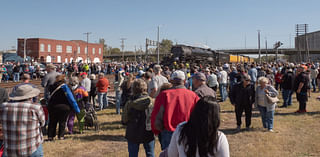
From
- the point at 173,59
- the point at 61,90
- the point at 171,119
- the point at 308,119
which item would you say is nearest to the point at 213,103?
the point at 171,119

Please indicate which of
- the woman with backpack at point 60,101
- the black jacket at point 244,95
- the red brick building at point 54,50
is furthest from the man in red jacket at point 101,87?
the red brick building at point 54,50

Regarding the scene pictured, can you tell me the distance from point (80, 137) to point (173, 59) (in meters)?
20.4

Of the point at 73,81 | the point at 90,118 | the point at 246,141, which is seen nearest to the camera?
the point at 246,141

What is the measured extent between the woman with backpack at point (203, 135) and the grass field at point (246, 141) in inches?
Result: 158

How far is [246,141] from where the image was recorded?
6945 millimetres

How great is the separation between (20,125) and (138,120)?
168cm

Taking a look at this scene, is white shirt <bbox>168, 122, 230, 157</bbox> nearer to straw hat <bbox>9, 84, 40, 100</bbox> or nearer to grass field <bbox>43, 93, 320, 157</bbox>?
straw hat <bbox>9, 84, 40, 100</bbox>

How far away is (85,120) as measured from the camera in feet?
26.3

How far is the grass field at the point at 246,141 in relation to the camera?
6098 mm

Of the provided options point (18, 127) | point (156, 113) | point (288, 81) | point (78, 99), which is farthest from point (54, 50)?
point (156, 113)

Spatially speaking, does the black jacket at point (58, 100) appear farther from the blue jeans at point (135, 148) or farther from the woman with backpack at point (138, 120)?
the blue jeans at point (135, 148)

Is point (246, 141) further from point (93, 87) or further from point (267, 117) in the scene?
point (93, 87)

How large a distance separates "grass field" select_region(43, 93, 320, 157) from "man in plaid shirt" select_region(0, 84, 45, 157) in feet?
8.60

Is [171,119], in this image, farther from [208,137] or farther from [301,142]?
[301,142]
